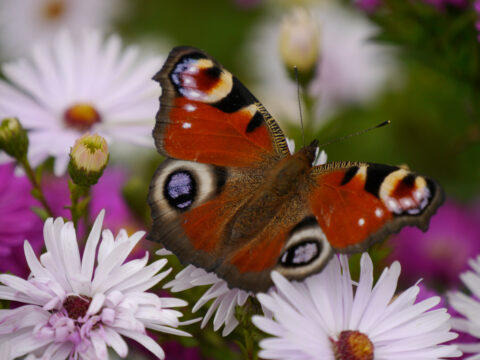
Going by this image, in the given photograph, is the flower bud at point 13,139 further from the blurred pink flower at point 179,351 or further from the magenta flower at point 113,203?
the blurred pink flower at point 179,351

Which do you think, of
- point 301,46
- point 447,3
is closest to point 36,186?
point 301,46

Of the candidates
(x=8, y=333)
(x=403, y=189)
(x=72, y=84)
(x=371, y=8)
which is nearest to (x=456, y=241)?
(x=371, y=8)

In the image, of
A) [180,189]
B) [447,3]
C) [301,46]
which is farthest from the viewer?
[301,46]

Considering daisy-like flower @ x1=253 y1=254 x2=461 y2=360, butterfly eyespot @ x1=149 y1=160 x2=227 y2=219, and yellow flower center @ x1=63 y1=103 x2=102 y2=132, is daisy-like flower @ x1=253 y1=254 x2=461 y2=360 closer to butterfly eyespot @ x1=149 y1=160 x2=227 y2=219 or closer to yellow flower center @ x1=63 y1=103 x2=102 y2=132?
butterfly eyespot @ x1=149 y1=160 x2=227 y2=219

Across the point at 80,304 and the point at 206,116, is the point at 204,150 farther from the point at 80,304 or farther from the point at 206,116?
the point at 80,304

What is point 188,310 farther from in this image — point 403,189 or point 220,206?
point 403,189

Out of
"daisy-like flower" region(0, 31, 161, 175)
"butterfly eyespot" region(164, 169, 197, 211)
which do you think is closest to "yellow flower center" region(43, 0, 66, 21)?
"daisy-like flower" region(0, 31, 161, 175)

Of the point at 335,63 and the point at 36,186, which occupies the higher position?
the point at 335,63

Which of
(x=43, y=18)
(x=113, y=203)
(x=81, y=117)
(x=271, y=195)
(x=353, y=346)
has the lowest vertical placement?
(x=353, y=346)
